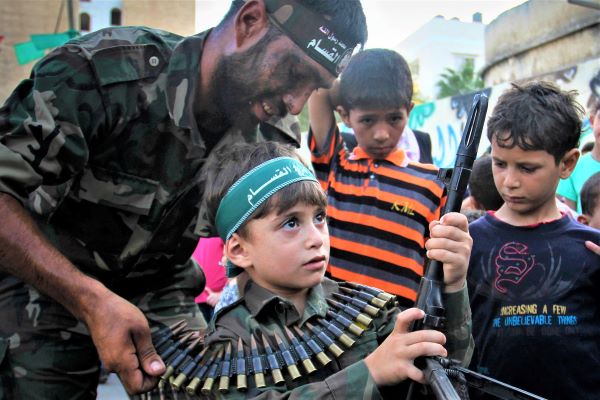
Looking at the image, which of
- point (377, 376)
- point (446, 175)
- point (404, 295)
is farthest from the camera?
point (404, 295)

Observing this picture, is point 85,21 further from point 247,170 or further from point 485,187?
point 247,170

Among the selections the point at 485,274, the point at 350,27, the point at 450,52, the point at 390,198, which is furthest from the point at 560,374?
the point at 450,52

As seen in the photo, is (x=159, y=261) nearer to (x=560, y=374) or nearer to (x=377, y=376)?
(x=377, y=376)

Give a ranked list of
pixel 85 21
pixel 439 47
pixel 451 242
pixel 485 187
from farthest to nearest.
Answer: pixel 439 47 < pixel 85 21 < pixel 485 187 < pixel 451 242

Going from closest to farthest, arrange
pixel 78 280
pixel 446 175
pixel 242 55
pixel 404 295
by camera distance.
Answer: pixel 446 175 < pixel 78 280 < pixel 242 55 < pixel 404 295

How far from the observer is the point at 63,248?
2420mm

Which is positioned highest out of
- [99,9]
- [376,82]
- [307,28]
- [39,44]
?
[99,9]

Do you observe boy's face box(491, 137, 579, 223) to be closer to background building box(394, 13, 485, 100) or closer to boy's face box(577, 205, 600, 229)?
boy's face box(577, 205, 600, 229)

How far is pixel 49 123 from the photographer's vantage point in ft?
6.77

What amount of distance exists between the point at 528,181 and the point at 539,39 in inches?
379

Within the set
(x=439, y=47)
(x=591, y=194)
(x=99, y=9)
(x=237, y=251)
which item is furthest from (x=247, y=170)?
(x=439, y=47)

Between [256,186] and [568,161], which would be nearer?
[256,186]

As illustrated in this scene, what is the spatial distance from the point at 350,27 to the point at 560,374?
59.0 inches

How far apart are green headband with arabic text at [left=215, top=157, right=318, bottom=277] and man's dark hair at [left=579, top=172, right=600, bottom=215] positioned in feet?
5.74
